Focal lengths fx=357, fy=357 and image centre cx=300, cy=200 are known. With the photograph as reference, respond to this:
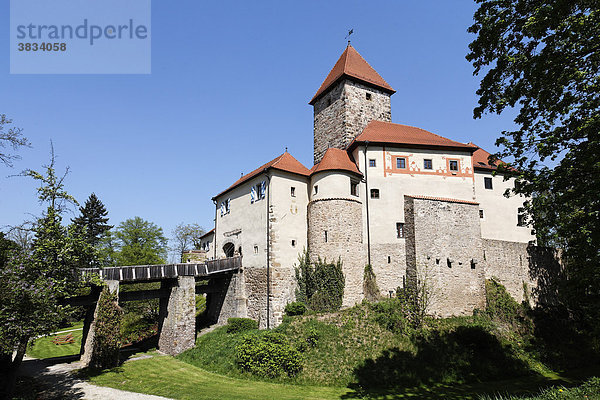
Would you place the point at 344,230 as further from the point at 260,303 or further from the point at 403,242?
the point at 260,303

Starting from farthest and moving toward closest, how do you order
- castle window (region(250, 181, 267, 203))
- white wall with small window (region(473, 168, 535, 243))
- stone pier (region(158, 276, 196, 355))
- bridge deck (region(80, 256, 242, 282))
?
1. white wall with small window (region(473, 168, 535, 243))
2. castle window (region(250, 181, 267, 203))
3. stone pier (region(158, 276, 196, 355))
4. bridge deck (region(80, 256, 242, 282))

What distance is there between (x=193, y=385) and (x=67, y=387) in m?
4.93

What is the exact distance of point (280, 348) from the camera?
1739 centimetres

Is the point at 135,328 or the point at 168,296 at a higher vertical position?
the point at 168,296

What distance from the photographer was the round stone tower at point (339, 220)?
72.2ft

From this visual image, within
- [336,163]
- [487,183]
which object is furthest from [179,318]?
[487,183]

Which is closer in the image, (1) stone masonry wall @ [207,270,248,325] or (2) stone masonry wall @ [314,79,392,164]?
(1) stone masonry wall @ [207,270,248,325]

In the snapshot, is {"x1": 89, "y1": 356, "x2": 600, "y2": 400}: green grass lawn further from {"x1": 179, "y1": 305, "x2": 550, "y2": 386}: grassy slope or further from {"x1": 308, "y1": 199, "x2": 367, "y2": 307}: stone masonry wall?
{"x1": 308, "y1": 199, "x2": 367, "y2": 307}: stone masonry wall

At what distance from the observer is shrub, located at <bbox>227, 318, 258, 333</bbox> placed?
21828 millimetres

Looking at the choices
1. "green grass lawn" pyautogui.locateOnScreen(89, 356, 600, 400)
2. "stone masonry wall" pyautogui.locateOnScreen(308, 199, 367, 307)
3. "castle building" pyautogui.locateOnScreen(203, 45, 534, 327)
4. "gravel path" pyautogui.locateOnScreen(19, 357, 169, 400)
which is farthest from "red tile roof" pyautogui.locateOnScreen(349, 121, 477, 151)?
"gravel path" pyautogui.locateOnScreen(19, 357, 169, 400)

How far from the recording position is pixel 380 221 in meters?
23.5

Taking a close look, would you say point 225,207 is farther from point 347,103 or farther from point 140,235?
point 140,235

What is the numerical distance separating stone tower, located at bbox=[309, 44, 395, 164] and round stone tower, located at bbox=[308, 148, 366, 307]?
373 centimetres

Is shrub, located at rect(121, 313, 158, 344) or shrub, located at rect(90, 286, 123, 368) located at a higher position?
shrub, located at rect(90, 286, 123, 368)
